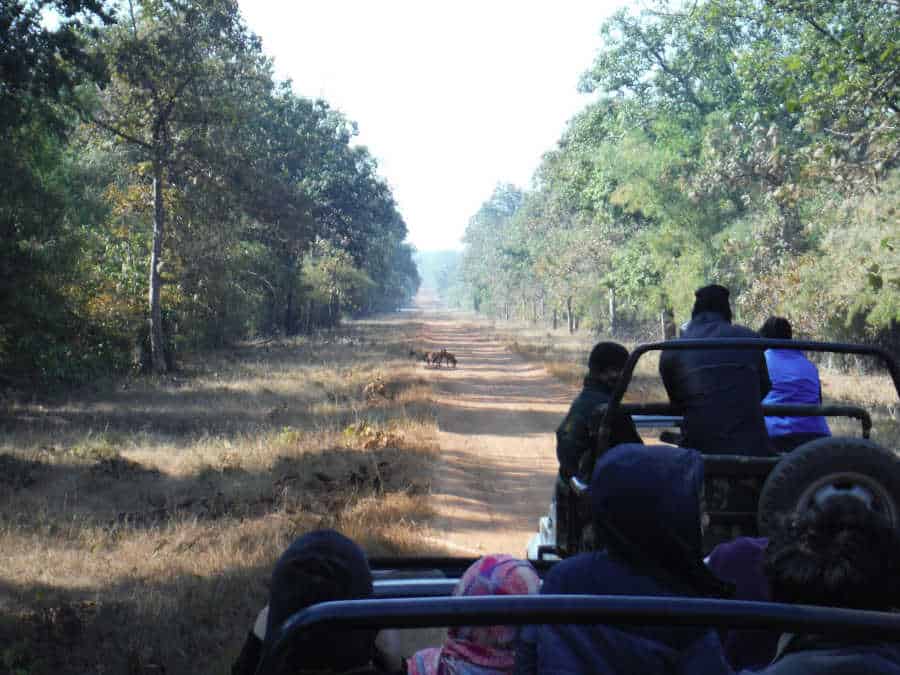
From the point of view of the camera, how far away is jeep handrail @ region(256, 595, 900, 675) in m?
1.53

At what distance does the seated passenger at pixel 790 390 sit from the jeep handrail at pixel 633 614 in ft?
13.9

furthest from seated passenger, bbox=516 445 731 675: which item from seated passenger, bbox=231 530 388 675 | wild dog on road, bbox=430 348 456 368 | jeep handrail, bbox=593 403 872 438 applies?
wild dog on road, bbox=430 348 456 368

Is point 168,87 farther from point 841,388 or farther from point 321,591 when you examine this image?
point 321,591

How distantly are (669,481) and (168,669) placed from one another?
14.2ft

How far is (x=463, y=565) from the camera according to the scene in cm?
347

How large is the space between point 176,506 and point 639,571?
841 centimetres

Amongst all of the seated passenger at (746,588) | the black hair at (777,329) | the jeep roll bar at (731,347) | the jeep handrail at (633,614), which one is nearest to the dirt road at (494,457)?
the black hair at (777,329)

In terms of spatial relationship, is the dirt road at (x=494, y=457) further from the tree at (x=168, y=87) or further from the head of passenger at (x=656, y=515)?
the tree at (x=168, y=87)

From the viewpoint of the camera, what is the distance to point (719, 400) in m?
4.65

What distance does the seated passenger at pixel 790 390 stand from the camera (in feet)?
18.4

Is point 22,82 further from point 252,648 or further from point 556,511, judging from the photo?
point 252,648

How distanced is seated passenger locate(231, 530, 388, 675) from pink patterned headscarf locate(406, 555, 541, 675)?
0.22 m

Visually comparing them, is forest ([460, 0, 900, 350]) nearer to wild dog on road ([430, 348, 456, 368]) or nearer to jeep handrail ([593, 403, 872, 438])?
jeep handrail ([593, 403, 872, 438])

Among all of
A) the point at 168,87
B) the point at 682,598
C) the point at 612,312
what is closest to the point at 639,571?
the point at 682,598
